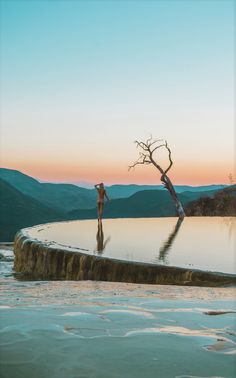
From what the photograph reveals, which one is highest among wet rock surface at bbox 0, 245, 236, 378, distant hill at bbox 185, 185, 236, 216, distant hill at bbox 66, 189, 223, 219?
distant hill at bbox 66, 189, 223, 219

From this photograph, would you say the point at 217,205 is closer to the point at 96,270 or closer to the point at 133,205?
the point at 96,270

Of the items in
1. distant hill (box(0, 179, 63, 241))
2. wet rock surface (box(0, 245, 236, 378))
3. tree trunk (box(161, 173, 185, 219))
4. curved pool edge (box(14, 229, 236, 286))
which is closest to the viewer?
wet rock surface (box(0, 245, 236, 378))

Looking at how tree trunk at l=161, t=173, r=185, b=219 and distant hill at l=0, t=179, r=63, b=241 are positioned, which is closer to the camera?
tree trunk at l=161, t=173, r=185, b=219

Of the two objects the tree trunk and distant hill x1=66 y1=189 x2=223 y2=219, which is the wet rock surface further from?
distant hill x1=66 y1=189 x2=223 y2=219

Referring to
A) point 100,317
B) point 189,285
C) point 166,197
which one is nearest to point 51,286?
point 189,285

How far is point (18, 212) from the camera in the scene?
14138cm

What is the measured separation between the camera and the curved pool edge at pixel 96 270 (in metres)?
7.38

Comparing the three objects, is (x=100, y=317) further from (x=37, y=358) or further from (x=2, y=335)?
(x=37, y=358)

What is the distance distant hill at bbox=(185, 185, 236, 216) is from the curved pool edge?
59.0ft

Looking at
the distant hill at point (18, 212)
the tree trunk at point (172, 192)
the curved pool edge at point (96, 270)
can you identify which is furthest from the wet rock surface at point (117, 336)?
the distant hill at point (18, 212)

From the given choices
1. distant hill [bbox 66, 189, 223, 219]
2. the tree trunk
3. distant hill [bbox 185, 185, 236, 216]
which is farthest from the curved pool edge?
distant hill [bbox 66, 189, 223, 219]

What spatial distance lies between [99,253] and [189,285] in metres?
2.76

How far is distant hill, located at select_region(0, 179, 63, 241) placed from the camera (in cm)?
12745

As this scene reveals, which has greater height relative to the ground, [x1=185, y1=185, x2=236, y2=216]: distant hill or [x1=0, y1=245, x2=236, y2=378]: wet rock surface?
[x1=185, y1=185, x2=236, y2=216]: distant hill
